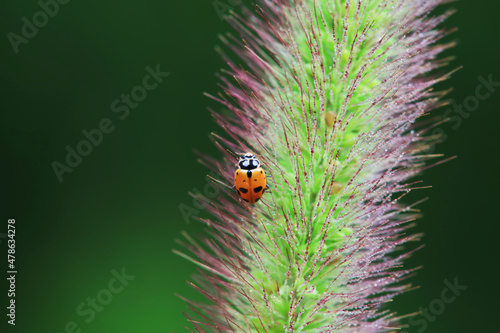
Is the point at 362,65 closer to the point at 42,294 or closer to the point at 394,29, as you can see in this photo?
the point at 394,29

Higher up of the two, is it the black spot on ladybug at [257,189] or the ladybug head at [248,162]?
the ladybug head at [248,162]

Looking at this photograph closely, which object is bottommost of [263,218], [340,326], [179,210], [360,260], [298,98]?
[340,326]

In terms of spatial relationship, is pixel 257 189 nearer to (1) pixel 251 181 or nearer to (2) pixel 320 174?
(1) pixel 251 181

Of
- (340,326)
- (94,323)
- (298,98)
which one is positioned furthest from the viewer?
(94,323)

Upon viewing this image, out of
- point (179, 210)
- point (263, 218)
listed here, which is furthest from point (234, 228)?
point (179, 210)

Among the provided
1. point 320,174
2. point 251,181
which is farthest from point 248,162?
point 320,174

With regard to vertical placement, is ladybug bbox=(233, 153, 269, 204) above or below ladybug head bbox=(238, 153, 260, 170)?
below
